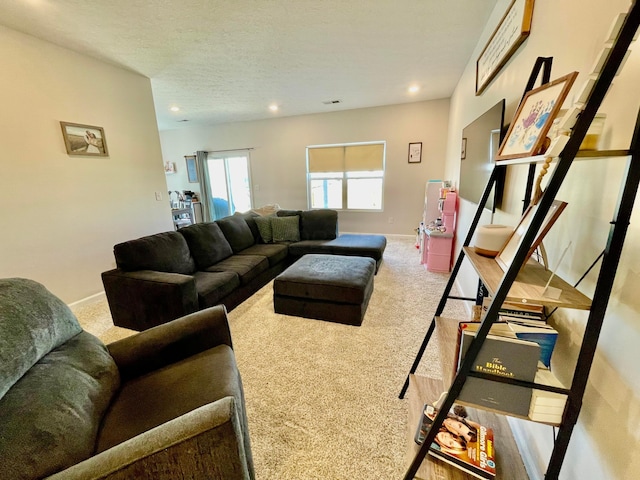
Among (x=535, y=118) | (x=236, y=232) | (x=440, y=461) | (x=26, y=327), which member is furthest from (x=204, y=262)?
(x=535, y=118)

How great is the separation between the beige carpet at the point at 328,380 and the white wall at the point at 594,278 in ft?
2.17

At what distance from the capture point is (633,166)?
612mm

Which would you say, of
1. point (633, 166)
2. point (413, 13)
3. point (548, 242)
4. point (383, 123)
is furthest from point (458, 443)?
point (383, 123)

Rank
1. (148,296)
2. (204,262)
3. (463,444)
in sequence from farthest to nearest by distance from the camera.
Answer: (204,262), (148,296), (463,444)

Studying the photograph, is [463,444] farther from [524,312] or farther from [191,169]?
[191,169]

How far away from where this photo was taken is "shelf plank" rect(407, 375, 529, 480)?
92 centimetres

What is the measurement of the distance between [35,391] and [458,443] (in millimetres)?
1456

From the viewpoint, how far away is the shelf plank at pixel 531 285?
A: 704mm

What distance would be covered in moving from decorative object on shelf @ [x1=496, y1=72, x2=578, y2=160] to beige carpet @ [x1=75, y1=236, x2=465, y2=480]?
138 cm

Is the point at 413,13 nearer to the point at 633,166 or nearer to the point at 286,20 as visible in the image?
the point at 286,20

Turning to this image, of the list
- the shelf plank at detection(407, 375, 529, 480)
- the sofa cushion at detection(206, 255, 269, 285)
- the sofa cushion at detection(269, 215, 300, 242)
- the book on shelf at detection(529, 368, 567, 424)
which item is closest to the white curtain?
the sofa cushion at detection(269, 215, 300, 242)

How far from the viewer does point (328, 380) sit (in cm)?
167

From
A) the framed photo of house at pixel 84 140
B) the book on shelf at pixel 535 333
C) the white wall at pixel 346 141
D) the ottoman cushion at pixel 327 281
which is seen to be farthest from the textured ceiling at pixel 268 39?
the book on shelf at pixel 535 333

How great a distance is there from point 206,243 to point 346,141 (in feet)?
12.4
